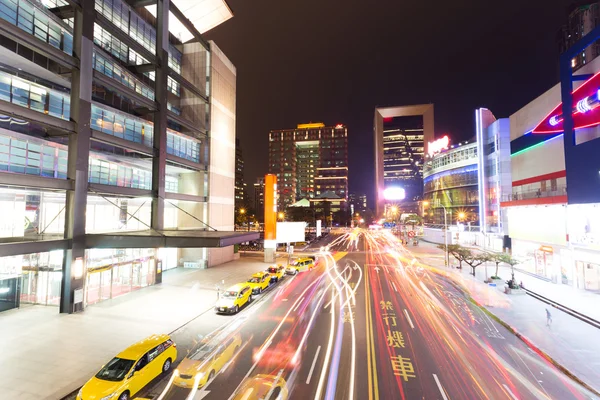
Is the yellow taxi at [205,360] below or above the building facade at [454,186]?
below

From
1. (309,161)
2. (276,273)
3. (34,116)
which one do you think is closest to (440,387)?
(276,273)

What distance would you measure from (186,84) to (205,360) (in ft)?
101

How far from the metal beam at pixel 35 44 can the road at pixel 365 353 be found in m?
19.5

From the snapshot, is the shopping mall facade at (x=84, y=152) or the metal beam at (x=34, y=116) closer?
the metal beam at (x=34, y=116)

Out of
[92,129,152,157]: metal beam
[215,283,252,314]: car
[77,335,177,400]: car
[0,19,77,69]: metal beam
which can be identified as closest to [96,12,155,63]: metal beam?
[0,19,77,69]: metal beam

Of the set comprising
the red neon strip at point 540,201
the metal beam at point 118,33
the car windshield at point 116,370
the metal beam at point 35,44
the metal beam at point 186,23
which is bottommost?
the car windshield at point 116,370

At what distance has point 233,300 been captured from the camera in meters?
19.2

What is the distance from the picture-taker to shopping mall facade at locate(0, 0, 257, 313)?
58.6ft

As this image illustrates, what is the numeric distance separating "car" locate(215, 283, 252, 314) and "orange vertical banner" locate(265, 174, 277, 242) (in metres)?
17.6

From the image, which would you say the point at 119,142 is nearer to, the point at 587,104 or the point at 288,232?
the point at 288,232

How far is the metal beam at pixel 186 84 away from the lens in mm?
30416

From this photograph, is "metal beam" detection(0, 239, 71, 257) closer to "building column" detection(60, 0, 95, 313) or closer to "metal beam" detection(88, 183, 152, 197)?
"building column" detection(60, 0, 95, 313)

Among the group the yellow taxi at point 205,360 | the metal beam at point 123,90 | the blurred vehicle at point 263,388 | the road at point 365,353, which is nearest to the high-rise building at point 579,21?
the road at point 365,353

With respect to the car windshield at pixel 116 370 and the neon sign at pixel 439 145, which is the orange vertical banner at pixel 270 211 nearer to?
the car windshield at pixel 116 370
